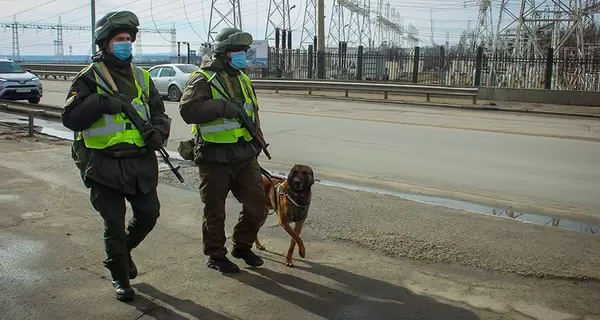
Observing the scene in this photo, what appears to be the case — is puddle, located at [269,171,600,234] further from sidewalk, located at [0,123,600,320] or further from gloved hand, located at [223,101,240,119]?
gloved hand, located at [223,101,240,119]

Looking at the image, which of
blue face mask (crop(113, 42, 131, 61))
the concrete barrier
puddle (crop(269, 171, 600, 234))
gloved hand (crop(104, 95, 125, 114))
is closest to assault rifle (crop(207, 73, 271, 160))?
blue face mask (crop(113, 42, 131, 61))

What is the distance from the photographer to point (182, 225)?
18.9ft

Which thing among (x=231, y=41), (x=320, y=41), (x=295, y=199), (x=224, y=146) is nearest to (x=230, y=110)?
(x=224, y=146)

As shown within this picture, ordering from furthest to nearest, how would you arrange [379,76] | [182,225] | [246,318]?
[379,76]
[182,225]
[246,318]

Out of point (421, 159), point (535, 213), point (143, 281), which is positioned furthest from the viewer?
point (421, 159)

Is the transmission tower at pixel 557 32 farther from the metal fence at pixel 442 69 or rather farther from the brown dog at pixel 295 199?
the brown dog at pixel 295 199

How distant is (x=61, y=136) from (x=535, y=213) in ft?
31.0

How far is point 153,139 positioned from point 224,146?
73cm

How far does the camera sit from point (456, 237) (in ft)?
18.1

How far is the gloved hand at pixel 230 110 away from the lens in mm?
4297

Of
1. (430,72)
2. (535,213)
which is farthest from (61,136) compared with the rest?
(430,72)

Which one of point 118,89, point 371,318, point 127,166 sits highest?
point 118,89

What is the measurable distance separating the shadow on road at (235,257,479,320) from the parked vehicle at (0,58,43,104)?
1677cm

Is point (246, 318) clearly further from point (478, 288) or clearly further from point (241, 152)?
point (478, 288)
